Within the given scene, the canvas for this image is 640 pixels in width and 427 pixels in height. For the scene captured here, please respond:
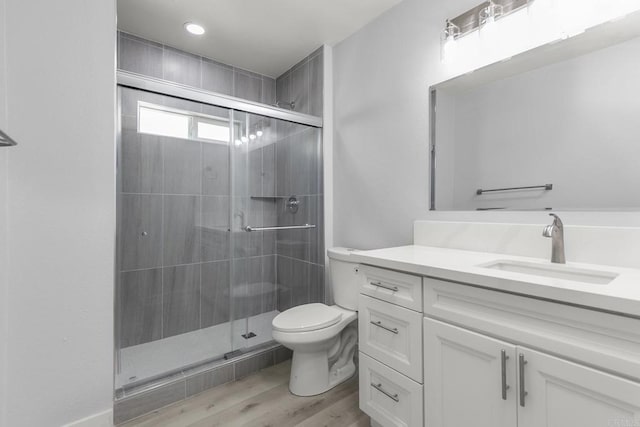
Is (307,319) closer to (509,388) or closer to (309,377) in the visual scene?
(309,377)

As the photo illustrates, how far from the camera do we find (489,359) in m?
0.96

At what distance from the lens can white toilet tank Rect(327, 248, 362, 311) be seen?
188 centimetres

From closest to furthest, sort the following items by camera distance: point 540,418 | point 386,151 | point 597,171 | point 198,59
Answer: point 540,418 < point 597,171 < point 386,151 < point 198,59

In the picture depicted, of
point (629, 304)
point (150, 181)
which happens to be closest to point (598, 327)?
point (629, 304)

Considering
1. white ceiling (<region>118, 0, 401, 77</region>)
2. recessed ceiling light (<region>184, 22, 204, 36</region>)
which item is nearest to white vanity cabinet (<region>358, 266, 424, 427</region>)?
white ceiling (<region>118, 0, 401, 77</region>)

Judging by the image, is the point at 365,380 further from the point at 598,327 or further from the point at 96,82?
the point at 96,82

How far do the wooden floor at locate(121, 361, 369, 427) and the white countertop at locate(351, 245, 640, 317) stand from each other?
882mm

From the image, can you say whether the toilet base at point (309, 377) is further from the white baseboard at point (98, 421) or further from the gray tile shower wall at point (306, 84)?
the gray tile shower wall at point (306, 84)

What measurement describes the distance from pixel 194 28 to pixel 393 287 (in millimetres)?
2266

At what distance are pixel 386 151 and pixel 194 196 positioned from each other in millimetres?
1435

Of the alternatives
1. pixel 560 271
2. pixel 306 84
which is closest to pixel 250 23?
pixel 306 84

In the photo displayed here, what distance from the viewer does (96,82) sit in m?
1.44

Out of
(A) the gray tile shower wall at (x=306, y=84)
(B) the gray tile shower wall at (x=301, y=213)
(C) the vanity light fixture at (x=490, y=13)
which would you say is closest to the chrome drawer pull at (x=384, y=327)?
(B) the gray tile shower wall at (x=301, y=213)

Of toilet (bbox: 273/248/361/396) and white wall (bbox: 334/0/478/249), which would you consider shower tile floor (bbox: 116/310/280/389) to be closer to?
toilet (bbox: 273/248/361/396)
